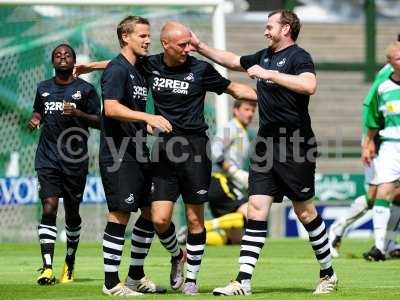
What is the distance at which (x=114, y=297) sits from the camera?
9.36 meters

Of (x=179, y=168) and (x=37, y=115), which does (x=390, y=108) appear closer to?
(x=37, y=115)

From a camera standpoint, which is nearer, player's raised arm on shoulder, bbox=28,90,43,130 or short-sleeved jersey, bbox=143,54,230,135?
short-sleeved jersey, bbox=143,54,230,135

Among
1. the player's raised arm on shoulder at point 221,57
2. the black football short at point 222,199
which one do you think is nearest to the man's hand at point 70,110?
the player's raised arm on shoulder at point 221,57

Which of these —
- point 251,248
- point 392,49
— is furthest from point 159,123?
point 392,49

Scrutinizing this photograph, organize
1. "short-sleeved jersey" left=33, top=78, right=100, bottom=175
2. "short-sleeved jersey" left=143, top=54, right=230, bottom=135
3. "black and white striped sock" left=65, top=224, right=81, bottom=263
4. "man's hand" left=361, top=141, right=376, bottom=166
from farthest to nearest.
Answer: "man's hand" left=361, top=141, right=376, bottom=166 < "short-sleeved jersey" left=33, top=78, right=100, bottom=175 < "black and white striped sock" left=65, top=224, right=81, bottom=263 < "short-sleeved jersey" left=143, top=54, right=230, bottom=135

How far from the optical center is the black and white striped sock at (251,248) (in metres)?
9.47

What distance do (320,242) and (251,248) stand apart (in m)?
0.70

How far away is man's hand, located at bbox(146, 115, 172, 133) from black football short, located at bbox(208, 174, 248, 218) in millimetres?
8319

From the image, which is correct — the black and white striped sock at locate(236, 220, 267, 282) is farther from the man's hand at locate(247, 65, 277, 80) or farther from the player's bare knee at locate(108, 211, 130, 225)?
the man's hand at locate(247, 65, 277, 80)

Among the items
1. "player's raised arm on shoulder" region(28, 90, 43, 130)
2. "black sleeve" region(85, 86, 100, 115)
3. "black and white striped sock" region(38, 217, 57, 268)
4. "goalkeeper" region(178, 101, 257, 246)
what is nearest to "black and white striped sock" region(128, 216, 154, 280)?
"black and white striped sock" region(38, 217, 57, 268)

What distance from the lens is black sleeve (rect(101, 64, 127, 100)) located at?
369 inches

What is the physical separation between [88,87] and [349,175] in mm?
9073

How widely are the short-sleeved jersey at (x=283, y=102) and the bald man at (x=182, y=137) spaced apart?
45 centimetres

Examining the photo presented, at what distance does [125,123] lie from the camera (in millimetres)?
9641
